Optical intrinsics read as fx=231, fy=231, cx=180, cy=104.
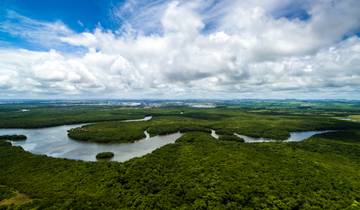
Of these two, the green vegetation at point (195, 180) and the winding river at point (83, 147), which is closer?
the green vegetation at point (195, 180)

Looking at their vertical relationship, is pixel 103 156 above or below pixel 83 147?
above

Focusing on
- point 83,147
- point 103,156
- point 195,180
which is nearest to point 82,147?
point 83,147

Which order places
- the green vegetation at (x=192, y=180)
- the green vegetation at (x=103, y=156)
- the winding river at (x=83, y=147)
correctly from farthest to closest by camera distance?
1. the winding river at (x=83, y=147)
2. the green vegetation at (x=103, y=156)
3. the green vegetation at (x=192, y=180)

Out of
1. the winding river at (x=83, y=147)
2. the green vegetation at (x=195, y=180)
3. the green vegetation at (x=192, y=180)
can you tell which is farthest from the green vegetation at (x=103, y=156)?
the green vegetation at (x=195, y=180)

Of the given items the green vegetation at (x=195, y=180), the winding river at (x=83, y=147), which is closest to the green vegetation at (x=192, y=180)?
the green vegetation at (x=195, y=180)

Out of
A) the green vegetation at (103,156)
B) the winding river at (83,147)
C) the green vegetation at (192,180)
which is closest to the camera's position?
the green vegetation at (192,180)

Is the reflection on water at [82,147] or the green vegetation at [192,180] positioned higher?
the green vegetation at [192,180]

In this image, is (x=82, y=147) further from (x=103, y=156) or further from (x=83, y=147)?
(x=103, y=156)

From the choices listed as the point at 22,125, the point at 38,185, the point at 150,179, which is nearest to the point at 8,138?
the point at 22,125

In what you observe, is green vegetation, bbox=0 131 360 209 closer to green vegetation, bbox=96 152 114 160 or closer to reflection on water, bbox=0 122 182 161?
reflection on water, bbox=0 122 182 161

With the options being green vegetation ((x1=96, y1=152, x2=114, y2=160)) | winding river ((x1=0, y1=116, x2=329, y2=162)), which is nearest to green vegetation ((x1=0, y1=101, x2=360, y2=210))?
winding river ((x1=0, y1=116, x2=329, y2=162))

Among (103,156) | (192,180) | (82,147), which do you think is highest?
(192,180)

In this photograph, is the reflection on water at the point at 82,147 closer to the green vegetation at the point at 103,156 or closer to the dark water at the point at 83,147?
the dark water at the point at 83,147
